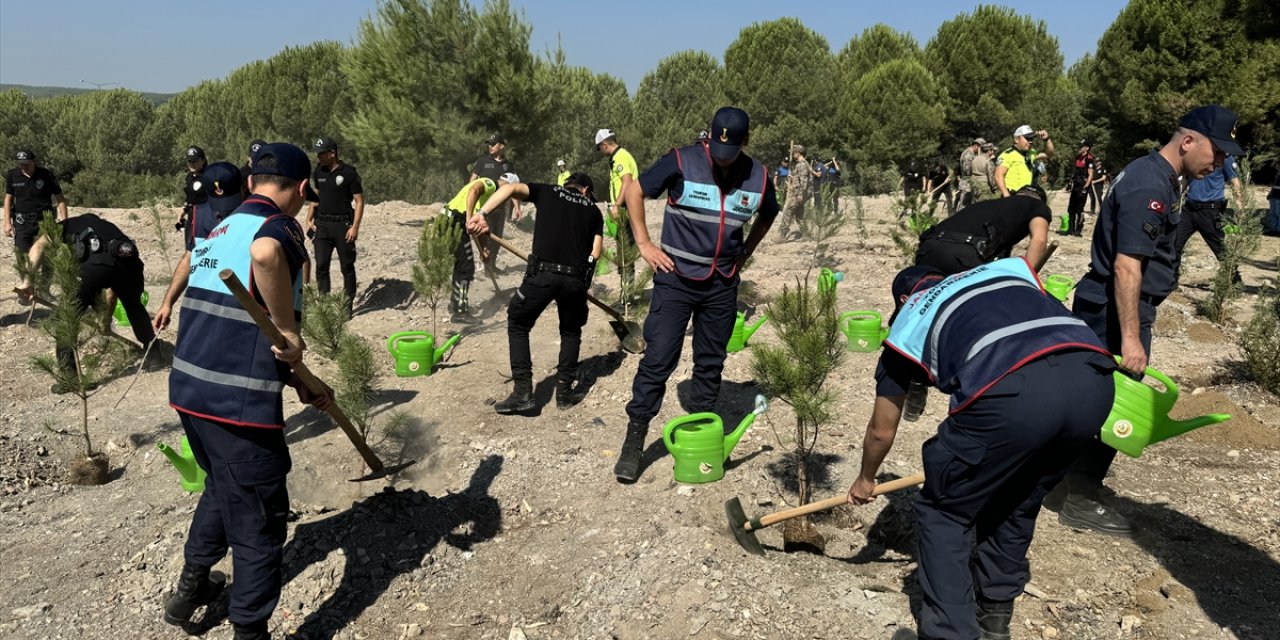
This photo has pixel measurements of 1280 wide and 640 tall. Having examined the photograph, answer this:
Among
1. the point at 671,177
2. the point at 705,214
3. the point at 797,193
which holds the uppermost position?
the point at 671,177

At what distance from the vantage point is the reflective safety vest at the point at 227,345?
8.46 feet

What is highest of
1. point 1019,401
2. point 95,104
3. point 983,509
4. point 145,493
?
point 95,104

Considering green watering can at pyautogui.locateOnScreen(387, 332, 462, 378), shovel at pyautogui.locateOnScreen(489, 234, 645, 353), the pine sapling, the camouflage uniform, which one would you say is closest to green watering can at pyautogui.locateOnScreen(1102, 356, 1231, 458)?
shovel at pyautogui.locateOnScreen(489, 234, 645, 353)

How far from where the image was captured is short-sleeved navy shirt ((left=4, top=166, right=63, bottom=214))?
24.7 feet

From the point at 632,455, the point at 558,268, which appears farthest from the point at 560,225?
the point at 632,455

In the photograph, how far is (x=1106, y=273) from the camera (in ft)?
11.3

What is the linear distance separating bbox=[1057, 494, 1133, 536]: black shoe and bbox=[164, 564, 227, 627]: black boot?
11.7 feet

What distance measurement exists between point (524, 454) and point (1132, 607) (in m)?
2.94

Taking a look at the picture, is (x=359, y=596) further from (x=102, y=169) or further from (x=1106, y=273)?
(x=102, y=169)

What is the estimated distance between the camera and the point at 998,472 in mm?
2170

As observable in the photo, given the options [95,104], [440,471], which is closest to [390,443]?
[440,471]

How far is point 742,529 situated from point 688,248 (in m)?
1.41

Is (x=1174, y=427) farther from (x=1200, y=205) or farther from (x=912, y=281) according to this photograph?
(x=1200, y=205)

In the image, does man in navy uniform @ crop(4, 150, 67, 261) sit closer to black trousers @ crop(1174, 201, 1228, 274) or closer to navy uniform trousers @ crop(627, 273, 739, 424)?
navy uniform trousers @ crop(627, 273, 739, 424)
